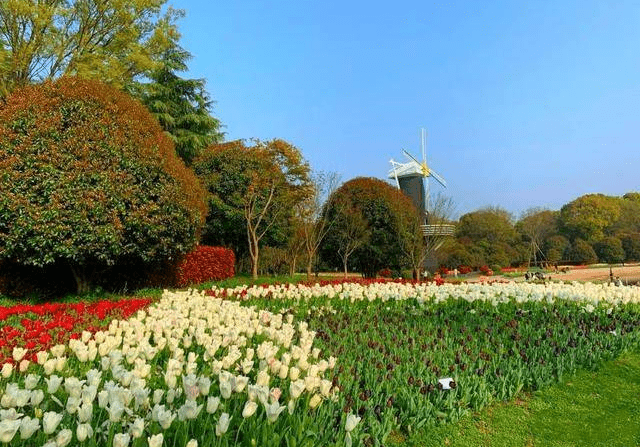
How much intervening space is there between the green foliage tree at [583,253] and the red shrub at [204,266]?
45174 millimetres

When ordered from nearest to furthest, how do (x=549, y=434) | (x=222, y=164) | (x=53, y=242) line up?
(x=549, y=434)
(x=53, y=242)
(x=222, y=164)

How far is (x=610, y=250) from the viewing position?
5072 cm

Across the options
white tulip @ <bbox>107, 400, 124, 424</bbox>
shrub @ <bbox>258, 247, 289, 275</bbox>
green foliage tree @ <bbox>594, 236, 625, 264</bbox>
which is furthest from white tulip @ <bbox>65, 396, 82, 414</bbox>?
green foliage tree @ <bbox>594, 236, 625, 264</bbox>

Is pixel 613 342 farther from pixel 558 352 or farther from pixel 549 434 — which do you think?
pixel 549 434

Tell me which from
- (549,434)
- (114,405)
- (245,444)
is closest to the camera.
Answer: (114,405)

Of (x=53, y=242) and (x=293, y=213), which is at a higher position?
(x=293, y=213)

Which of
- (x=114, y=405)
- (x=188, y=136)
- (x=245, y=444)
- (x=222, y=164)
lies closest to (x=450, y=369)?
(x=245, y=444)

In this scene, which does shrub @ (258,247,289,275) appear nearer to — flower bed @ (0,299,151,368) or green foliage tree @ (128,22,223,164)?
green foliage tree @ (128,22,223,164)

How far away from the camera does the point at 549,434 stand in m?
4.30

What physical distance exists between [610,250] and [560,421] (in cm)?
5388

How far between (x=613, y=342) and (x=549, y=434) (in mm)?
2722

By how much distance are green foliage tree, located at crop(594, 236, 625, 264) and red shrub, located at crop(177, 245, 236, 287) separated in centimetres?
4657

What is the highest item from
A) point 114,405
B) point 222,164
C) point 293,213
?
point 222,164

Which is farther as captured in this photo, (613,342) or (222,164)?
(222,164)
